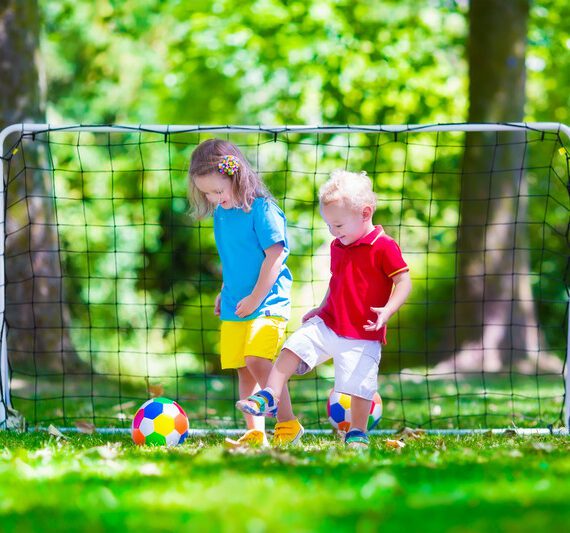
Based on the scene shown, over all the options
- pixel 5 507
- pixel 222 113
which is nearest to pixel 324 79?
pixel 222 113

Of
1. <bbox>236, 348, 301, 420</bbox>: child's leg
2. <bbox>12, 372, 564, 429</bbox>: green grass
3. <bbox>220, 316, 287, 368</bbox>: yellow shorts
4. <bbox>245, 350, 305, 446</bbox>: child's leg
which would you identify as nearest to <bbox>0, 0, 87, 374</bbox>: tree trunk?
<bbox>12, 372, 564, 429</bbox>: green grass

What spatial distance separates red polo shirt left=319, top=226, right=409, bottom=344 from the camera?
15.4 feet

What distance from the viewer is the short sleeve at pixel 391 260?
4645 millimetres

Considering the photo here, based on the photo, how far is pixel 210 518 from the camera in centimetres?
261

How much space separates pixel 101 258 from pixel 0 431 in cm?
1186

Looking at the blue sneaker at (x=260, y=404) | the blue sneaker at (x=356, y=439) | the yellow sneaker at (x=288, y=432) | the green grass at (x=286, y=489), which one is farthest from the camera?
the yellow sneaker at (x=288, y=432)

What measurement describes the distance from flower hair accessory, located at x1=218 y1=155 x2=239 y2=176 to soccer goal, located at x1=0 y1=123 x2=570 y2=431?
1.63ft

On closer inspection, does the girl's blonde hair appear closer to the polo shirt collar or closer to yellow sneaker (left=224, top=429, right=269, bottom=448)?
the polo shirt collar

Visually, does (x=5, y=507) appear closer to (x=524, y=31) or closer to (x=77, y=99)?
(x=524, y=31)

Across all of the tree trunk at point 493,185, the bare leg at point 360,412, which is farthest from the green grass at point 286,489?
the tree trunk at point 493,185

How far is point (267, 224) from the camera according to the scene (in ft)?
15.7

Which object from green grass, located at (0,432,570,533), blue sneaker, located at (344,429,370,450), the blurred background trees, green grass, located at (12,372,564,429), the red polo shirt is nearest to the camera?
green grass, located at (0,432,570,533)

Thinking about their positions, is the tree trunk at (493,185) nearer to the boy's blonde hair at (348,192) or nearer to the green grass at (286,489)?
the boy's blonde hair at (348,192)

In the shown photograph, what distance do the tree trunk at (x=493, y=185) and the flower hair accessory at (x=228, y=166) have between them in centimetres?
575
